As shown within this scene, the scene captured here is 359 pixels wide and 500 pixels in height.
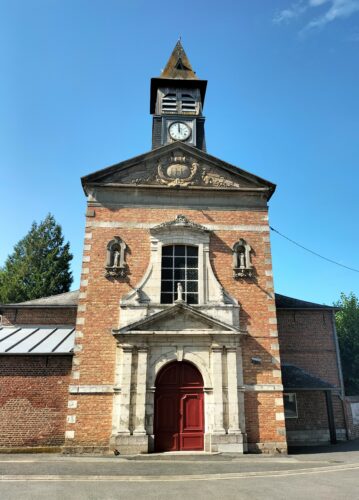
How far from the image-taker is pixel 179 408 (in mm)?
10750

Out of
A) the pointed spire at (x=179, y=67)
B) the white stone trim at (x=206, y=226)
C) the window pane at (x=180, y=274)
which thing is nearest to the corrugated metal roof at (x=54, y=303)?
the white stone trim at (x=206, y=226)

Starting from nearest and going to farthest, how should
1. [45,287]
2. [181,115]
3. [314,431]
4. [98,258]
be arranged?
[98,258] < [314,431] < [181,115] < [45,287]

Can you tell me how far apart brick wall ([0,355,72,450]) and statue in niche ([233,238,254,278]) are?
5.94 m

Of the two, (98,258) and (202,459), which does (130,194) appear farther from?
(202,459)

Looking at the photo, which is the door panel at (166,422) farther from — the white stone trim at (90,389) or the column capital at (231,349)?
the column capital at (231,349)

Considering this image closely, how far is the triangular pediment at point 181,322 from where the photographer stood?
11070mm

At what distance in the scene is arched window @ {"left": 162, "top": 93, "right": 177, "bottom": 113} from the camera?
16969 mm

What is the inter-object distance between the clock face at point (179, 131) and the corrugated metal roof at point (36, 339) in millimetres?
9031

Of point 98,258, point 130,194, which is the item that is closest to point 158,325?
point 98,258

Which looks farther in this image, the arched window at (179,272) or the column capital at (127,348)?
the arched window at (179,272)

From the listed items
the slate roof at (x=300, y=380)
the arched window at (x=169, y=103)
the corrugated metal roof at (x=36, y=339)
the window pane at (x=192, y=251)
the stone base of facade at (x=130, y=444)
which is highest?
the arched window at (x=169, y=103)

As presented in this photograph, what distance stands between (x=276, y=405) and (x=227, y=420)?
1.55 meters

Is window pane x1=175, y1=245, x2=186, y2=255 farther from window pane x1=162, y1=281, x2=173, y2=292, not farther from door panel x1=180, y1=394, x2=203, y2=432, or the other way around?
door panel x1=180, y1=394, x2=203, y2=432

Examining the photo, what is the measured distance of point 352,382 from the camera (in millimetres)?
33344
